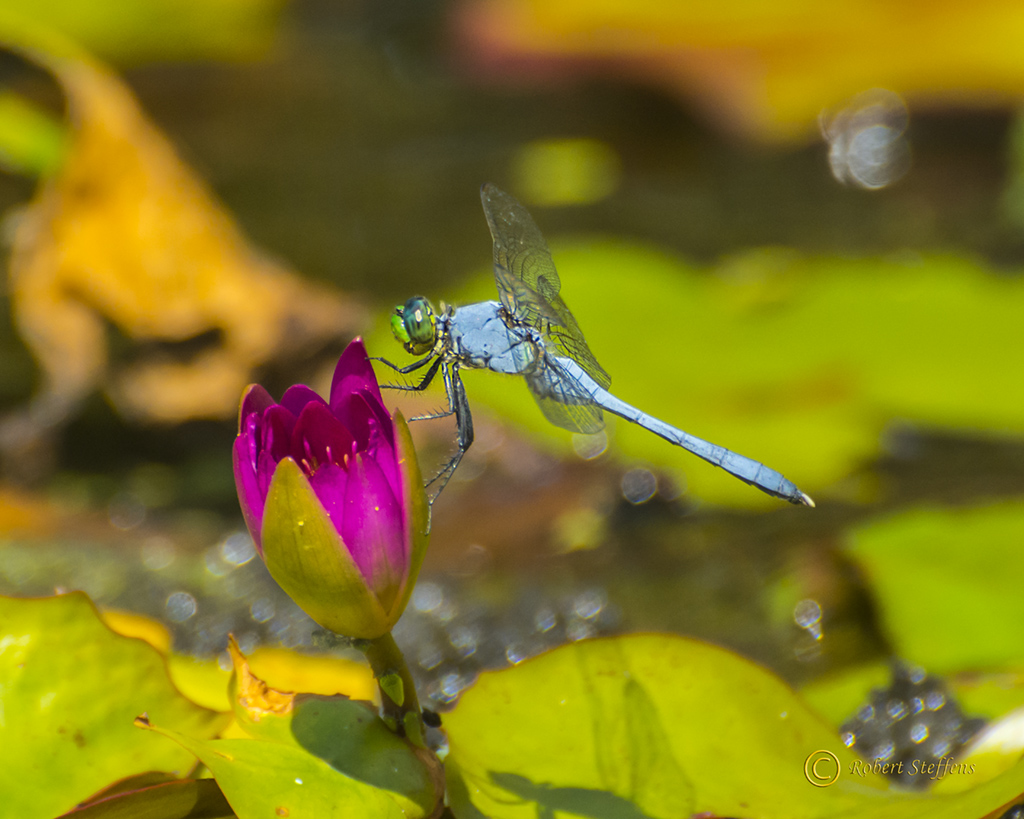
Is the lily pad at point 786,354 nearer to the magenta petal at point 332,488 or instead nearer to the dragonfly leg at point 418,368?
the dragonfly leg at point 418,368

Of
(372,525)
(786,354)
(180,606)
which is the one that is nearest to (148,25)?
(786,354)

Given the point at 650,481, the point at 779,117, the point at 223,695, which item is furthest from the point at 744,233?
Answer: the point at 223,695

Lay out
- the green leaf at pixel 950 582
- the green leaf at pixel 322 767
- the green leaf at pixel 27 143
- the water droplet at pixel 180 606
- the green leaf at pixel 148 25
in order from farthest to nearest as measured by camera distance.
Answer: the green leaf at pixel 148 25
the green leaf at pixel 27 143
the water droplet at pixel 180 606
the green leaf at pixel 950 582
the green leaf at pixel 322 767

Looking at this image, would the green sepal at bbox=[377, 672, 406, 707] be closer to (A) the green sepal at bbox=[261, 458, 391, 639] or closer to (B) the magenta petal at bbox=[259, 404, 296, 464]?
(A) the green sepal at bbox=[261, 458, 391, 639]

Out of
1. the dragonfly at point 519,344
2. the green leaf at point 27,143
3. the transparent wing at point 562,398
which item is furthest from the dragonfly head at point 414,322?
the green leaf at point 27,143

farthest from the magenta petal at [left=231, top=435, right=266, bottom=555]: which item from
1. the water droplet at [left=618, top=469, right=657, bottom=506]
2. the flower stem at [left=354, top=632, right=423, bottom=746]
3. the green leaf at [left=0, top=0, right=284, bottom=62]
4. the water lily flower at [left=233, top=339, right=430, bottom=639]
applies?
the green leaf at [left=0, top=0, right=284, bottom=62]

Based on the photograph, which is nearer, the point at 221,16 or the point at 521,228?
the point at 521,228

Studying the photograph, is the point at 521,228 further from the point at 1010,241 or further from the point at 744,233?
the point at 1010,241
